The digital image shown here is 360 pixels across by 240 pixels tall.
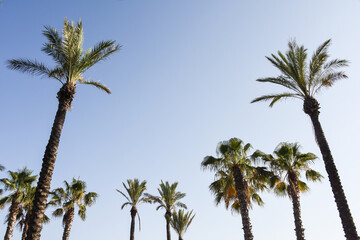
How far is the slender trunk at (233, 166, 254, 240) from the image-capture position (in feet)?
70.6

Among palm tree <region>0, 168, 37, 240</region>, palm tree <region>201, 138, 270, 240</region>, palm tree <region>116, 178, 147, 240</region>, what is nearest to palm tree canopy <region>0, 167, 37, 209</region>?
palm tree <region>0, 168, 37, 240</region>

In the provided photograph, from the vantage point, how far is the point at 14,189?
106 feet

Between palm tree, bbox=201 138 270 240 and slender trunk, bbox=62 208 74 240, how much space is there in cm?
1806

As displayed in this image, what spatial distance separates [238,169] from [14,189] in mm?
25197

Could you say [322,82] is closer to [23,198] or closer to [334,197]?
[334,197]

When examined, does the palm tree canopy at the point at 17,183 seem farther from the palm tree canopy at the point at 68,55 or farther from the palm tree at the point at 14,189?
the palm tree canopy at the point at 68,55

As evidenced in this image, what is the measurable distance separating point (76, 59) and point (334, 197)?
49.8 ft

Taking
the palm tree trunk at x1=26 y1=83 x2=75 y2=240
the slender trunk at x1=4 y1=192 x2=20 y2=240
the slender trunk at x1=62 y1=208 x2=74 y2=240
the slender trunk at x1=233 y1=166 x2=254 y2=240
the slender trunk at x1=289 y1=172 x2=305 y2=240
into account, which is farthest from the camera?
the slender trunk at x1=62 y1=208 x2=74 y2=240

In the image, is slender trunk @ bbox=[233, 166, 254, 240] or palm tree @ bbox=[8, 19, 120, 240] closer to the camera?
palm tree @ bbox=[8, 19, 120, 240]

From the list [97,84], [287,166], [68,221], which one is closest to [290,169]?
[287,166]

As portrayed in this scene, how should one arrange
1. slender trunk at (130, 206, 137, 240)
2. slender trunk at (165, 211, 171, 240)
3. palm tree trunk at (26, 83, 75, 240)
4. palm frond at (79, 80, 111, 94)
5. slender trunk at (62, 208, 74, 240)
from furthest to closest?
slender trunk at (165, 211, 171, 240) → slender trunk at (130, 206, 137, 240) → slender trunk at (62, 208, 74, 240) → palm frond at (79, 80, 111, 94) → palm tree trunk at (26, 83, 75, 240)

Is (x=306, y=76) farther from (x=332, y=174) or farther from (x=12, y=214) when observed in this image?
(x=12, y=214)

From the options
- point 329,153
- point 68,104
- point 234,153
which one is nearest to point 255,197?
point 234,153

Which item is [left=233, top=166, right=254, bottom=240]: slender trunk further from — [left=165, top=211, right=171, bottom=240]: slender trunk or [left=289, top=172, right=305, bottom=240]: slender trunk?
[left=165, top=211, right=171, bottom=240]: slender trunk
